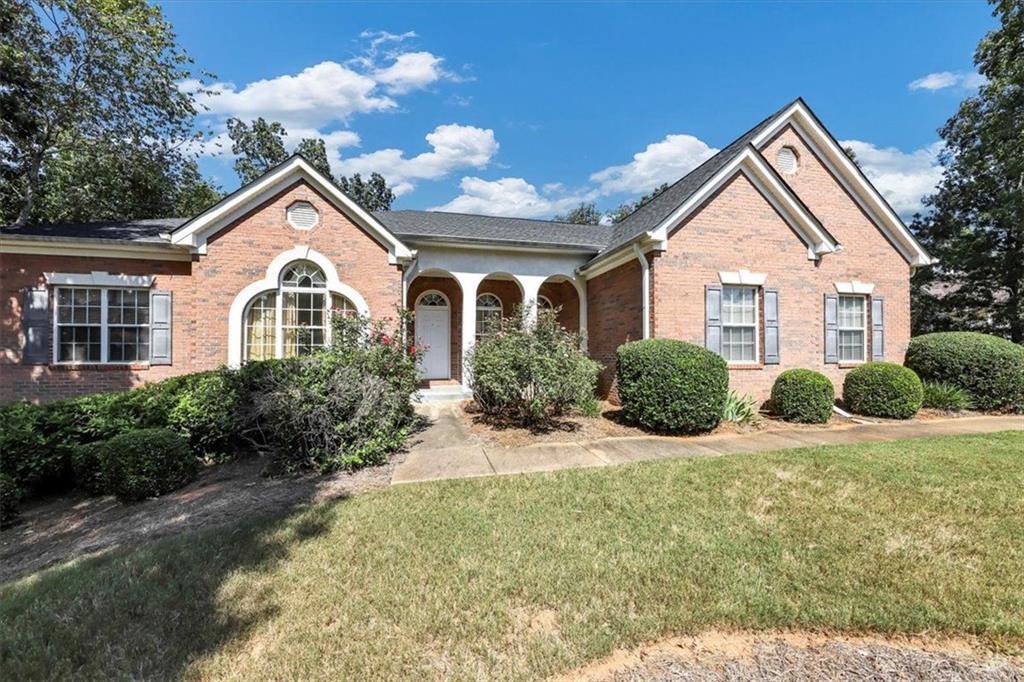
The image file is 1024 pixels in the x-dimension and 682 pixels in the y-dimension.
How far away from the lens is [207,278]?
10055mm

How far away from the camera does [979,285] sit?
1944cm

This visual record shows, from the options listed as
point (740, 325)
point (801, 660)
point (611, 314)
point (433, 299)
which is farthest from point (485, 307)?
point (801, 660)

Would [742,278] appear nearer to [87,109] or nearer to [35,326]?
[35,326]

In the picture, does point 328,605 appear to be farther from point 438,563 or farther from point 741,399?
point 741,399

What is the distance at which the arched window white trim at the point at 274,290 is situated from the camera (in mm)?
10188

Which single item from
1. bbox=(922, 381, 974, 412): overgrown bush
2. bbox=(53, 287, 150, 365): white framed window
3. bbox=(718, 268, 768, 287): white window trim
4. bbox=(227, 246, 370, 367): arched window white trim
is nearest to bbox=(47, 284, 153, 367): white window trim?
bbox=(53, 287, 150, 365): white framed window

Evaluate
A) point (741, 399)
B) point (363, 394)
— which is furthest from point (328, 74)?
point (741, 399)

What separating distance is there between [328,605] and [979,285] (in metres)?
26.9

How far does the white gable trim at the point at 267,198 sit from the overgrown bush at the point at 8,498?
18.2ft

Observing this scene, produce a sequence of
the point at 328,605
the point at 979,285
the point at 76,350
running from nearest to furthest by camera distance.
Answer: the point at 328,605
the point at 76,350
the point at 979,285

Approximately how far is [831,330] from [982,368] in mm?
3152

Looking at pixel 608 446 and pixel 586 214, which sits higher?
pixel 586 214

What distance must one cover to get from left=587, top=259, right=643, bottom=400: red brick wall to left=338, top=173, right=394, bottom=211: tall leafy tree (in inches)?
1148

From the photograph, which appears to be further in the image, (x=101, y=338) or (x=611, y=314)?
(x=611, y=314)
